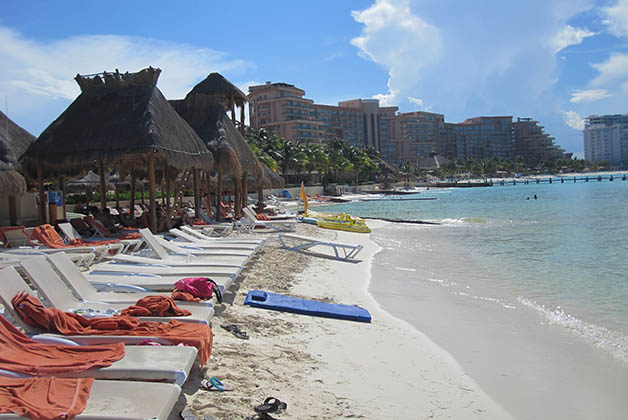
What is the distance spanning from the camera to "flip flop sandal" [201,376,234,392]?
3340 mm

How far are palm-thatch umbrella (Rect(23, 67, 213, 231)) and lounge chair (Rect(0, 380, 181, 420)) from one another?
9.54m

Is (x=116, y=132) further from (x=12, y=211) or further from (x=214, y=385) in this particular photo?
(x=214, y=385)

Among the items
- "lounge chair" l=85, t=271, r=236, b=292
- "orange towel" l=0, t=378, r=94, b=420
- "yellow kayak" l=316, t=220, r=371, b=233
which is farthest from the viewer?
"yellow kayak" l=316, t=220, r=371, b=233

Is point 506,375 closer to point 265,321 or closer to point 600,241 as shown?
point 265,321

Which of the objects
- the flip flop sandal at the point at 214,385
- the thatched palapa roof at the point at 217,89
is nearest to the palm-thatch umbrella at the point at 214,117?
the thatched palapa roof at the point at 217,89

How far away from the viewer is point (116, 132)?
1210cm

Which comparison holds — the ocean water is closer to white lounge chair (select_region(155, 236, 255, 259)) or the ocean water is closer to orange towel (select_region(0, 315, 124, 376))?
white lounge chair (select_region(155, 236, 255, 259))

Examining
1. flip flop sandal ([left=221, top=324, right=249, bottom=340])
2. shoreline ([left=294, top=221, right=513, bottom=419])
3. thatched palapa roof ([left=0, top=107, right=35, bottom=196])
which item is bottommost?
shoreline ([left=294, top=221, right=513, bottom=419])

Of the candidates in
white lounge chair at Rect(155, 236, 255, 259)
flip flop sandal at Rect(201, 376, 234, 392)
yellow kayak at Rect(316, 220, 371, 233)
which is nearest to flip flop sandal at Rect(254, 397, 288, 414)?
flip flop sandal at Rect(201, 376, 234, 392)

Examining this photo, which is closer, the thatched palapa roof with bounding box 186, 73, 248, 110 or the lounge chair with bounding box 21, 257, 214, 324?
the lounge chair with bounding box 21, 257, 214, 324

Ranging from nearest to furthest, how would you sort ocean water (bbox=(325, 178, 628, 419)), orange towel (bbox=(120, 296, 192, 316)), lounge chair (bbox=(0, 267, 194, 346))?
lounge chair (bbox=(0, 267, 194, 346)) → orange towel (bbox=(120, 296, 192, 316)) → ocean water (bbox=(325, 178, 628, 419))

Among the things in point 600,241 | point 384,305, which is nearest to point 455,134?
point 600,241

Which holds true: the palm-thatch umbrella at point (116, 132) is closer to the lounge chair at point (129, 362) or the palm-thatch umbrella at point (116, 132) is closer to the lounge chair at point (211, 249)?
the lounge chair at point (211, 249)

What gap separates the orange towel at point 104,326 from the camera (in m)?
3.34
